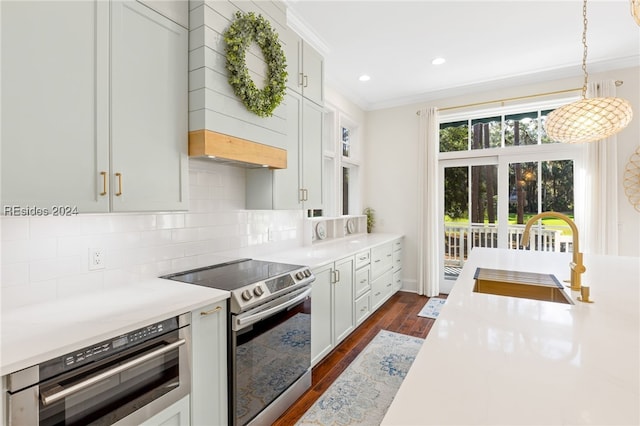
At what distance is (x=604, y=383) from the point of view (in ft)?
2.64

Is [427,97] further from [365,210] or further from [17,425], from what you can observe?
[17,425]

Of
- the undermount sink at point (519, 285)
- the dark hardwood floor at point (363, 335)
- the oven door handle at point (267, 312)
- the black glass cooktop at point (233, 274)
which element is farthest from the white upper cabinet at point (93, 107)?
the undermount sink at point (519, 285)

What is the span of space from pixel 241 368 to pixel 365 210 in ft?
11.9

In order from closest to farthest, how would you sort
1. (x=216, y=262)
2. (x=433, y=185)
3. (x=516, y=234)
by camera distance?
(x=216, y=262), (x=516, y=234), (x=433, y=185)

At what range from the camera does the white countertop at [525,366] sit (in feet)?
2.25

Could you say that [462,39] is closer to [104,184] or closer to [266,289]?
[266,289]

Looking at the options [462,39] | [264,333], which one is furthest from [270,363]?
[462,39]

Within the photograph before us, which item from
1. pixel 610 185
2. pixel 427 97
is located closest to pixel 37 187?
pixel 427 97

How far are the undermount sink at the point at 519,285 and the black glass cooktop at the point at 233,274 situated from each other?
126 cm

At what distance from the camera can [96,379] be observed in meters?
1.21

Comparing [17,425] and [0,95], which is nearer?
[17,425]

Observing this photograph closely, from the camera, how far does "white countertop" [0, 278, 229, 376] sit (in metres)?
1.09

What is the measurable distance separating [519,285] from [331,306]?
1.47 m

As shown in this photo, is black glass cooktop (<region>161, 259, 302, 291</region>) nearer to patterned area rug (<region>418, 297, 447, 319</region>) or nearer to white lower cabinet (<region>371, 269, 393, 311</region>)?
white lower cabinet (<region>371, 269, 393, 311</region>)
